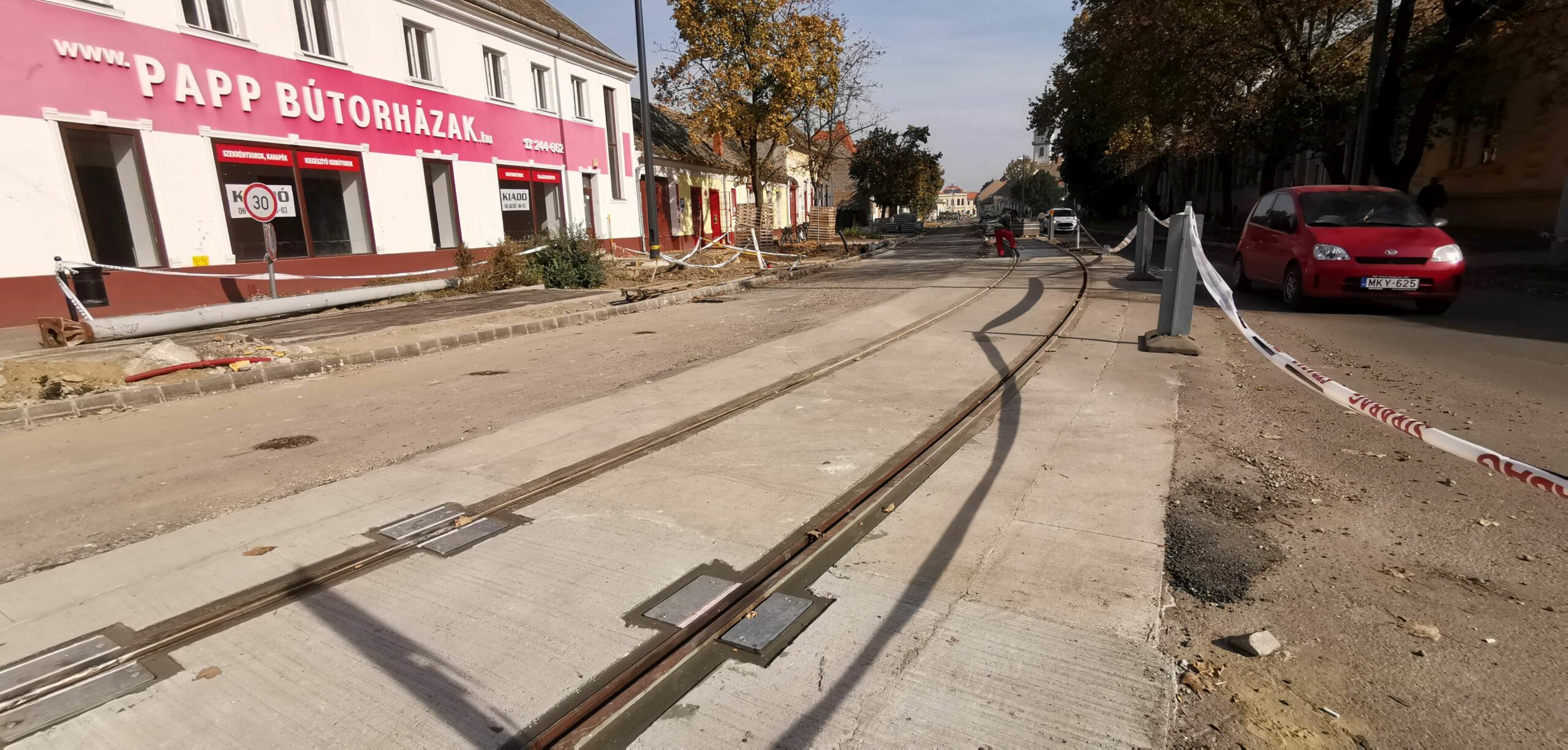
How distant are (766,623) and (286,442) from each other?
15.5ft

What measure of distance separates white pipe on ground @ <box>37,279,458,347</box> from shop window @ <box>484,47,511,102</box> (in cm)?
721

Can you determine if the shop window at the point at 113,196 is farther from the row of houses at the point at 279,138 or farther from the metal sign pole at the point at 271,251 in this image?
the metal sign pole at the point at 271,251

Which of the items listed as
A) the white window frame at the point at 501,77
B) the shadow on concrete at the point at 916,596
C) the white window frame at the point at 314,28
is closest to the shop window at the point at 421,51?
the white window frame at the point at 501,77

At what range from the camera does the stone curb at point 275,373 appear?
6430mm

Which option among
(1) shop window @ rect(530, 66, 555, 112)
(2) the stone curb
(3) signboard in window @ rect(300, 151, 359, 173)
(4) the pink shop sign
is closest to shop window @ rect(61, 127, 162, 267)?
(4) the pink shop sign

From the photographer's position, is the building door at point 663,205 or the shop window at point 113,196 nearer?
the shop window at point 113,196

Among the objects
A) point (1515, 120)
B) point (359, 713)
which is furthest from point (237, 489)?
point (1515, 120)

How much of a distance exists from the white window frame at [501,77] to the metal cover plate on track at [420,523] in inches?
708

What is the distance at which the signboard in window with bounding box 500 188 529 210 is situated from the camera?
19.7 meters

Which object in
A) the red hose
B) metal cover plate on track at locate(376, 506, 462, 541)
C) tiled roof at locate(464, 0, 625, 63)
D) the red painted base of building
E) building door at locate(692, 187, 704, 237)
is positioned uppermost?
tiled roof at locate(464, 0, 625, 63)

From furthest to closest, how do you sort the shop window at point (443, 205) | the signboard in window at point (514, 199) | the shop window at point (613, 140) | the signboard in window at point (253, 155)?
the shop window at point (613, 140), the signboard in window at point (514, 199), the shop window at point (443, 205), the signboard in window at point (253, 155)

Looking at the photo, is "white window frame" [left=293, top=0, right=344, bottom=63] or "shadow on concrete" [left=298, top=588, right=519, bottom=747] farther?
"white window frame" [left=293, top=0, right=344, bottom=63]

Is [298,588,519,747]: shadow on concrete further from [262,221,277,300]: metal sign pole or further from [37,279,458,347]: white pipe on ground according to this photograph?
[262,221,277,300]: metal sign pole

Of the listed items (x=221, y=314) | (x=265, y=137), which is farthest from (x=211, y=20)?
(x=221, y=314)
